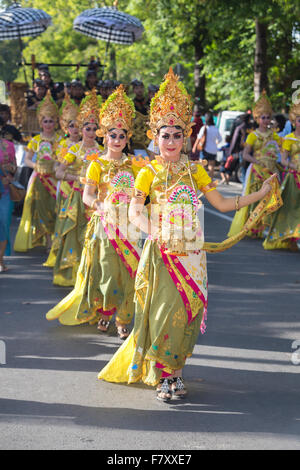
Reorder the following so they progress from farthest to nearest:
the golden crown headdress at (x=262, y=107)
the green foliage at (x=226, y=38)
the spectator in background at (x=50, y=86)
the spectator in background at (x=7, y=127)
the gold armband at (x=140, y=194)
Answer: the green foliage at (x=226, y=38), the spectator in background at (x=50, y=86), the golden crown headdress at (x=262, y=107), the spectator in background at (x=7, y=127), the gold armband at (x=140, y=194)

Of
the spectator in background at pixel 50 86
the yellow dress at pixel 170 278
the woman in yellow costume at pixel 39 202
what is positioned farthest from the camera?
the spectator in background at pixel 50 86

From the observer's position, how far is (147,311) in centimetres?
566

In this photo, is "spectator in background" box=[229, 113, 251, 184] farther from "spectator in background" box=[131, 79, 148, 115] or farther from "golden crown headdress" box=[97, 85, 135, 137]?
"golden crown headdress" box=[97, 85, 135, 137]

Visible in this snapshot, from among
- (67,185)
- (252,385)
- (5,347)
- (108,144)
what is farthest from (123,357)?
(67,185)

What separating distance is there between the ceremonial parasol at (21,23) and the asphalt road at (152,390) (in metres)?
10.2

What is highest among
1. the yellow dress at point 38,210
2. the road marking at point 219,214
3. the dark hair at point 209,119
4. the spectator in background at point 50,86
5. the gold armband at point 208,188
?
the spectator in background at point 50,86

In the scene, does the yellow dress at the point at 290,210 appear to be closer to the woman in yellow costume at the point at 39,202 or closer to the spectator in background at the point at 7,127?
the woman in yellow costume at the point at 39,202

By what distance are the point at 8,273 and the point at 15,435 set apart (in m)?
5.53

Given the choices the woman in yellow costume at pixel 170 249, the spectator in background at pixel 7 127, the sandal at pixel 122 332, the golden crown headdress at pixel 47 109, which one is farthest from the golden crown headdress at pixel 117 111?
the golden crown headdress at pixel 47 109

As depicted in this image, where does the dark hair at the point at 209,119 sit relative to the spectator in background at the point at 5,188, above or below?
above

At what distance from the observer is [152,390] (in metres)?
5.82

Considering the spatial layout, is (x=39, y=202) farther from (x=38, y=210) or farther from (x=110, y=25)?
(x=110, y=25)

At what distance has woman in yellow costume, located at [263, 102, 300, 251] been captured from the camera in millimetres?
11453

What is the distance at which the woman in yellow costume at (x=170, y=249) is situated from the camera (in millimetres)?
5559
